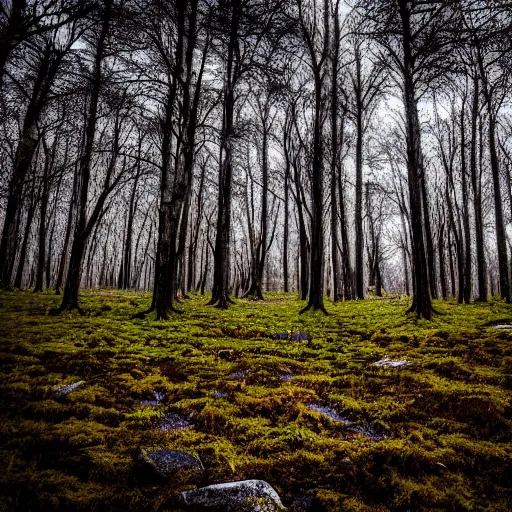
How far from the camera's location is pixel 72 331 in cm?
536

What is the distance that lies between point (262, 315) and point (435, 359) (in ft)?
15.6

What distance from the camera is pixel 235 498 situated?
156 cm

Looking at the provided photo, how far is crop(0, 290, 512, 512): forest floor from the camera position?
1.69m

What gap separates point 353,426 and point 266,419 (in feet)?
2.31

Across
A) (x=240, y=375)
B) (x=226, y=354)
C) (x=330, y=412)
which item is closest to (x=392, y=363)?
(x=330, y=412)

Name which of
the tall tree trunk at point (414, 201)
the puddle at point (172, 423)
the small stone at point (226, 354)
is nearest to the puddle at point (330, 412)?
the puddle at point (172, 423)

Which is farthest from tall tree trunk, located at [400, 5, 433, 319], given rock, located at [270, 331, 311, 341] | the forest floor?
rock, located at [270, 331, 311, 341]

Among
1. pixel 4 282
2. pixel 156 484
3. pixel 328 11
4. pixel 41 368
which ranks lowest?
pixel 156 484

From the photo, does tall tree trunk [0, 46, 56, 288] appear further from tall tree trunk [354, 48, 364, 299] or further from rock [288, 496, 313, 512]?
tall tree trunk [354, 48, 364, 299]

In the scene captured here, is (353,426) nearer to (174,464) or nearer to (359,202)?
(174,464)

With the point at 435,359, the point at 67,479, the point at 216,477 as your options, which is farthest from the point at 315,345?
the point at 67,479

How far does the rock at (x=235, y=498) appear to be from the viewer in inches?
59.7

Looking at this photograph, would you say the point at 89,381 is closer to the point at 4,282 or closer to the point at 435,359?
the point at 435,359

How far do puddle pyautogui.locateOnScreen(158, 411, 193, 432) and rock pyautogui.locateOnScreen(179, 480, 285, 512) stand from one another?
855 millimetres
